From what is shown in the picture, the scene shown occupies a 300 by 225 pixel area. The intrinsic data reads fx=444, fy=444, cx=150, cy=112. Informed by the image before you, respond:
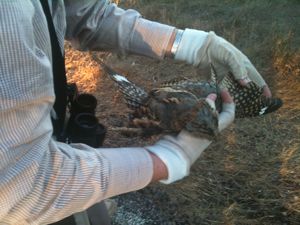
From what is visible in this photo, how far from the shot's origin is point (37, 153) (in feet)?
4.01

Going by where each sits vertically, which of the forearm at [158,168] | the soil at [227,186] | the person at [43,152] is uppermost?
the person at [43,152]

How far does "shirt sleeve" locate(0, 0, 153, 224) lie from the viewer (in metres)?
1.11

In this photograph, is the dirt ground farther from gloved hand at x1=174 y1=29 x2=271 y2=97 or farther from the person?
the person

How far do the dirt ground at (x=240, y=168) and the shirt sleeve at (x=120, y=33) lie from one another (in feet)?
2.48

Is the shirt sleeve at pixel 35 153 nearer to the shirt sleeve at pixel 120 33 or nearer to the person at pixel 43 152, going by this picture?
the person at pixel 43 152

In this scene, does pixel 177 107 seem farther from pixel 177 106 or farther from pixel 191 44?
pixel 191 44

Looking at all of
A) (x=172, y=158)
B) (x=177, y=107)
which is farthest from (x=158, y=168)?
(x=177, y=107)

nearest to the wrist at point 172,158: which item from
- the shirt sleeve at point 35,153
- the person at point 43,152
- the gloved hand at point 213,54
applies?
the person at point 43,152

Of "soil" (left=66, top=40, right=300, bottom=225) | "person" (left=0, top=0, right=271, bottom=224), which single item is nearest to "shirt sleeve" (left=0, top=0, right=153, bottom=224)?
"person" (left=0, top=0, right=271, bottom=224)

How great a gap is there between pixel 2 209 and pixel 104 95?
2155 millimetres

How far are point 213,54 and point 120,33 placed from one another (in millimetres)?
448

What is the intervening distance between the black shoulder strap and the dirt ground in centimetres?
90

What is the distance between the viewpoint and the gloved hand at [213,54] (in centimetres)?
203

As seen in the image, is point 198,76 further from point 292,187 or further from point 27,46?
point 27,46
